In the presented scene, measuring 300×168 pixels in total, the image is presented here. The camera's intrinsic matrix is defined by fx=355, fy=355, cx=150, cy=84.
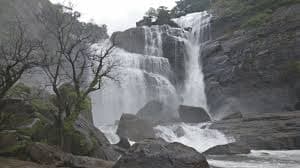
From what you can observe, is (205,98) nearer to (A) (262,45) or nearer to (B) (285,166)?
(A) (262,45)

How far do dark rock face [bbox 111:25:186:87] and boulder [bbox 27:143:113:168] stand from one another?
1427 inches

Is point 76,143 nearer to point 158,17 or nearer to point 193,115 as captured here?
point 193,115

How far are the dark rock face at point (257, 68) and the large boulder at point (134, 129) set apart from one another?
54.1 ft

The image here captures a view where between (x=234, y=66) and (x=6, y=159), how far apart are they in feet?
117

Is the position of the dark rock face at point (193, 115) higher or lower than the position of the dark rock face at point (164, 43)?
lower

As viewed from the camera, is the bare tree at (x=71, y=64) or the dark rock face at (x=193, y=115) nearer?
the bare tree at (x=71, y=64)

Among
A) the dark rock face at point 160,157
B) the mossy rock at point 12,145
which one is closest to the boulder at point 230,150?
the dark rock face at point 160,157

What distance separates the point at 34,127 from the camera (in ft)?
55.7

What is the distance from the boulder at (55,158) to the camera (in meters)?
14.5

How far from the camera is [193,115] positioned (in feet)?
123

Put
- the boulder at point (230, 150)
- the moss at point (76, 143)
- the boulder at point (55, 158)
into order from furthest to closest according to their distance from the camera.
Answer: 1. the boulder at point (230, 150)
2. the moss at point (76, 143)
3. the boulder at point (55, 158)

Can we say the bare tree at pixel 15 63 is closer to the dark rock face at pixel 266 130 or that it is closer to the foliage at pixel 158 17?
the dark rock face at pixel 266 130

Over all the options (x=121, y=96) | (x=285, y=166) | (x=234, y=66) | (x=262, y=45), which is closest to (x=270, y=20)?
(x=262, y=45)

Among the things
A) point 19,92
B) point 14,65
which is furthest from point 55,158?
point 19,92
